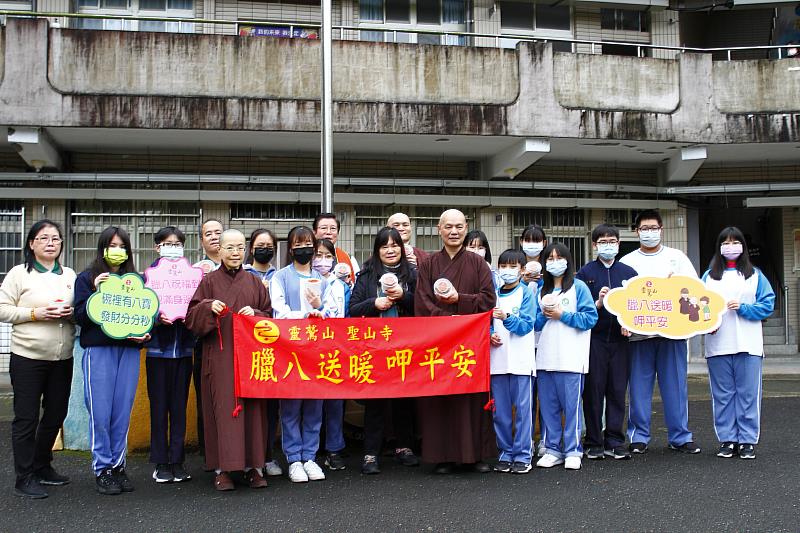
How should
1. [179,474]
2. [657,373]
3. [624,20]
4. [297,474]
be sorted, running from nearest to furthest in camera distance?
[297,474] < [179,474] < [657,373] < [624,20]

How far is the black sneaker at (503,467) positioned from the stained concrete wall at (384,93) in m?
6.94

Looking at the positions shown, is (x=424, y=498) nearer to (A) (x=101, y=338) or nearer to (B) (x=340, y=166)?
(A) (x=101, y=338)

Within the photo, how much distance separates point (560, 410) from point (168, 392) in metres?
2.97

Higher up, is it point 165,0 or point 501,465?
point 165,0

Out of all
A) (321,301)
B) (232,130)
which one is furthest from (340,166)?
(321,301)

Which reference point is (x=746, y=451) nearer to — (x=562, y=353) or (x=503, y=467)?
(x=562, y=353)

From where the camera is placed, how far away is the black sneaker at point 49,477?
550 cm

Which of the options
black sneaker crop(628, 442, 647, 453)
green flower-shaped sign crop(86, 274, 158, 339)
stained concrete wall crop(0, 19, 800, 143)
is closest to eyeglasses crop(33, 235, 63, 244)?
green flower-shaped sign crop(86, 274, 158, 339)

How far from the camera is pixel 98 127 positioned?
1114cm

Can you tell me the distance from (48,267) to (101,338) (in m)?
0.67

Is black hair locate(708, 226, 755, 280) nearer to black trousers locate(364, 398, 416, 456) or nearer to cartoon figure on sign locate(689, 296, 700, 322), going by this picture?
cartoon figure on sign locate(689, 296, 700, 322)

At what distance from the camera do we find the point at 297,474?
5551 mm

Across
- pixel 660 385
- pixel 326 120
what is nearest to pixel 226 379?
pixel 660 385

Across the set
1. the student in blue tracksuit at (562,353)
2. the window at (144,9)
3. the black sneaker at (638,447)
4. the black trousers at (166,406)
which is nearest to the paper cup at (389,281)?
the student in blue tracksuit at (562,353)
